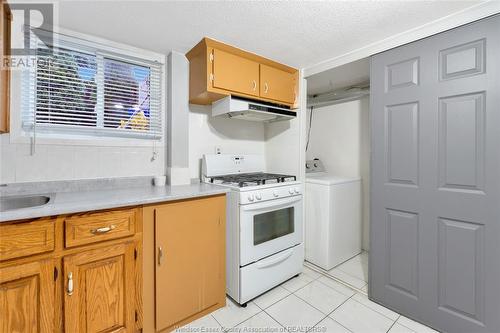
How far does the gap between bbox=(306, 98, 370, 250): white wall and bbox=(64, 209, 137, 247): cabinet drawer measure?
256 cm

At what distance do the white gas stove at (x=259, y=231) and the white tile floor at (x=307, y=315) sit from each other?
4.3 inches

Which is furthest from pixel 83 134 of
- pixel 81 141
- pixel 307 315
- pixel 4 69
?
pixel 307 315

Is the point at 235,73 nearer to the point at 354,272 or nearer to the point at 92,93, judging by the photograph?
the point at 92,93

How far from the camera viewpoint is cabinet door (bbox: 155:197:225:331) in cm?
155

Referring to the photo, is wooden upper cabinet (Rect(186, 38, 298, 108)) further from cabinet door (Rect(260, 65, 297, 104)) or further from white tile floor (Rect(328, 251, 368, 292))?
white tile floor (Rect(328, 251, 368, 292))

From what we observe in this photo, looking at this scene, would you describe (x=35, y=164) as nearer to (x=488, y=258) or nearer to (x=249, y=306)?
(x=249, y=306)

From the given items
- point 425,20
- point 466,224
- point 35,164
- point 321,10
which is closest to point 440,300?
point 466,224

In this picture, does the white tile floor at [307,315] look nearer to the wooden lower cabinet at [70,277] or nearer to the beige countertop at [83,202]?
the wooden lower cabinet at [70,277]

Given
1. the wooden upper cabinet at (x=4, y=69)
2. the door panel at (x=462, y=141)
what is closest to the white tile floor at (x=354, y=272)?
the door panel at (x=462, y=141)

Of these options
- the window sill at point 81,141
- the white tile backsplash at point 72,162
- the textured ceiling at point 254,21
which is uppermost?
the textured ceiling at point 254,21

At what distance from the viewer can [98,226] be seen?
1320 millimetres

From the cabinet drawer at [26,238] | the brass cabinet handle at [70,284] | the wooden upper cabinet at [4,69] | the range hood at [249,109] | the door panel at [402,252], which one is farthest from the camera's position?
the range hood at [249,109]

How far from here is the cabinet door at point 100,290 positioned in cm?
126

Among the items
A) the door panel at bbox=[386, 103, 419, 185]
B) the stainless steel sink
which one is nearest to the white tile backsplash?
the stainless steel sink
